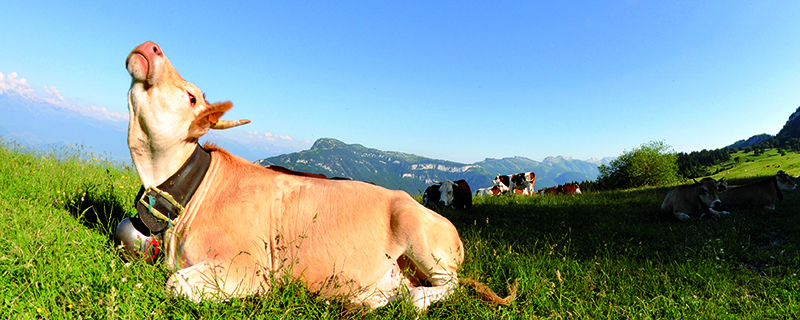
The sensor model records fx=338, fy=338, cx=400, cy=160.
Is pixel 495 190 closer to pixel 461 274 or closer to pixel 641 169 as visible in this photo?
pixel 461 274

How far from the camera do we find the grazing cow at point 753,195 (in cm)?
905

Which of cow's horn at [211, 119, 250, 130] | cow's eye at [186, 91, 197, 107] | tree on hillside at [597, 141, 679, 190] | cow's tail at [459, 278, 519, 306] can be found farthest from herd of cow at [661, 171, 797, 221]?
tree on hillside at [597, 141, 679, 190]

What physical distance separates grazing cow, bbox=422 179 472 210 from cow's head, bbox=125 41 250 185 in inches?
406

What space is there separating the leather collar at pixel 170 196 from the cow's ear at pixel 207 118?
8.8 inches

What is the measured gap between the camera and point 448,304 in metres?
2.96

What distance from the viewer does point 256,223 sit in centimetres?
297

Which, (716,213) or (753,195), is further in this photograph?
(753,195)

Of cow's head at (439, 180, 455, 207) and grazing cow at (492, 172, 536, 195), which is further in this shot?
grazing cow at (492, 172, 536, 195)

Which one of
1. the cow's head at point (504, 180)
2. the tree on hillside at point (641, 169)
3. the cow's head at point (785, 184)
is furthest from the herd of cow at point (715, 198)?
the tree on hillside at point (641, 169)

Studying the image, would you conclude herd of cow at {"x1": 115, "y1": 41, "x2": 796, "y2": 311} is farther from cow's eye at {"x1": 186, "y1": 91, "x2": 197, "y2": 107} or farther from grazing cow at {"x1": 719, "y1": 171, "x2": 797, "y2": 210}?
grazing cow at {"x1": 719, "y1": 171, "x2": 797, "y2": 210}

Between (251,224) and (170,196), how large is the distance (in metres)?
0.70

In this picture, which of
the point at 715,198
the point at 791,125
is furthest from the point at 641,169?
the point at 791,125

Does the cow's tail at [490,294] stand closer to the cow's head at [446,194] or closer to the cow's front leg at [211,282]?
the cow's front leg at [211,282]

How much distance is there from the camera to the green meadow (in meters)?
2.50
